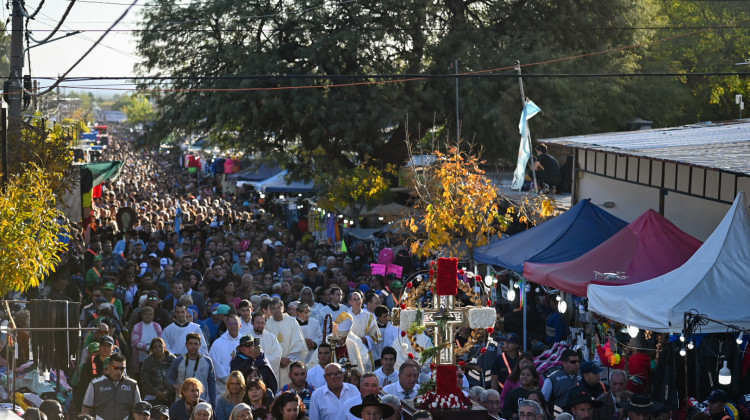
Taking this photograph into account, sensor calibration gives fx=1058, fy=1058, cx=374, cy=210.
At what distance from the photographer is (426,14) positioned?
30.2 m

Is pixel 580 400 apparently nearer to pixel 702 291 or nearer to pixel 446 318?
pixel 446 318

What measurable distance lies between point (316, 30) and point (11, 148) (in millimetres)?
14087

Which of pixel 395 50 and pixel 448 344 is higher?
pixel 395 50

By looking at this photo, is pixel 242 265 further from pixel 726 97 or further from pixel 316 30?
pixel 726 97

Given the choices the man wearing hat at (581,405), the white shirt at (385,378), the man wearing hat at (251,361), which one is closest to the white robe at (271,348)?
the man wearing hat at (251,361)

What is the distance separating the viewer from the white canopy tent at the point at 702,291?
11.1 m

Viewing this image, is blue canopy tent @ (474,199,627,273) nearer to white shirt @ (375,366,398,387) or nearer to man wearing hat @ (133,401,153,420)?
white shirt @ (375,366,398,387)

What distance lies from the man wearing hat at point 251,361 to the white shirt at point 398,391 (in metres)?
1.47

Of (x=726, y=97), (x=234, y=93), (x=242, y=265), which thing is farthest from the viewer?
(x=726, y=97)

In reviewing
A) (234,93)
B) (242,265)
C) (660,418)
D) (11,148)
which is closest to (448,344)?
(660,418)

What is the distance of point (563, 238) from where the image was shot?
639 inches

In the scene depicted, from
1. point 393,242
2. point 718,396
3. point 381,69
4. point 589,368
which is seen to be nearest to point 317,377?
point 589,368

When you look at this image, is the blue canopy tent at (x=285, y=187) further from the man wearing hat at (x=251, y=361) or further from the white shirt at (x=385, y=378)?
the white shirt at (x=385, y=378)

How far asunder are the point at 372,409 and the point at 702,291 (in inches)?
167
